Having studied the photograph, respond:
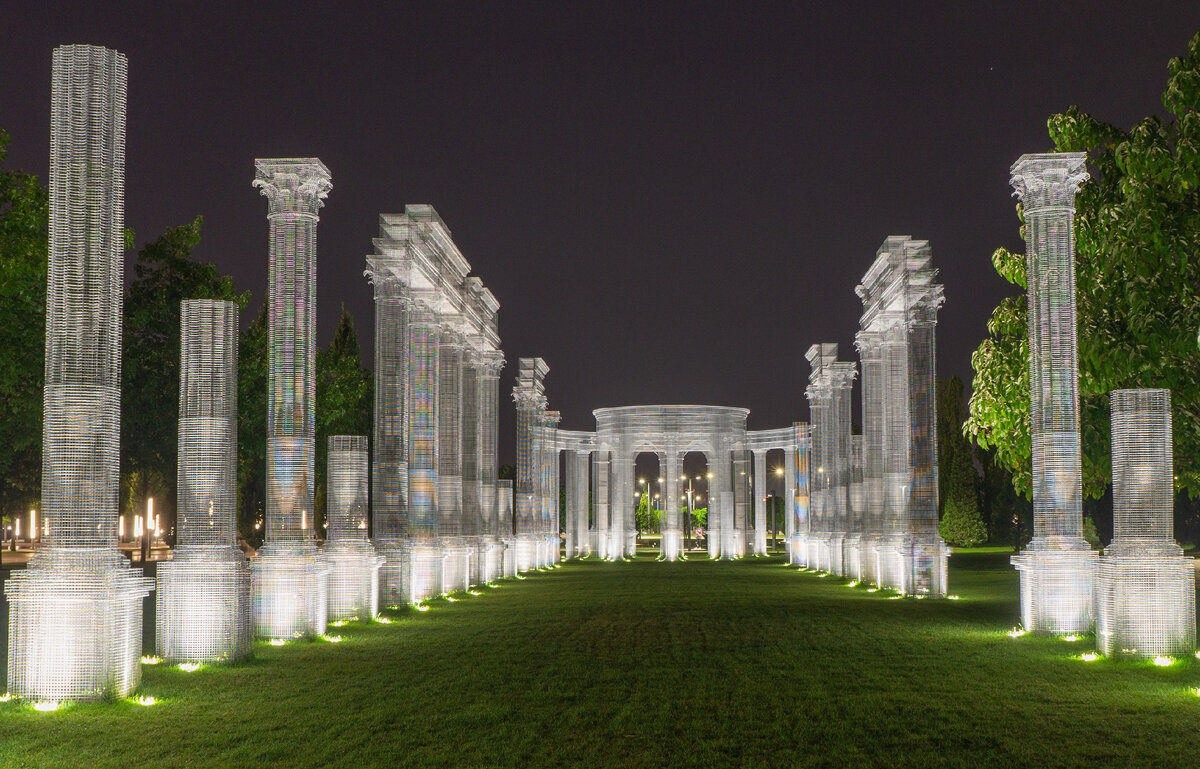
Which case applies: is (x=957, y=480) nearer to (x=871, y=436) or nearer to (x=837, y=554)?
(x=837, y=554)

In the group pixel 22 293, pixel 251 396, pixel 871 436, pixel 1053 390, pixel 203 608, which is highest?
pixel 22 293

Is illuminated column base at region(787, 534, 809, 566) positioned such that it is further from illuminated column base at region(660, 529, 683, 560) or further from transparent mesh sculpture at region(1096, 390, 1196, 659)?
transparent mesh sculpture at region(1096, 390, 1196, 659)

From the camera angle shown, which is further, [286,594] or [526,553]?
[526,553]

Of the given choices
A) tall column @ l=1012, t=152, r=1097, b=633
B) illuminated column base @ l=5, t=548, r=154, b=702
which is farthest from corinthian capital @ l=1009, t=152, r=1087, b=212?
illuminated column base @ l=5, t=548, r=154, b=702

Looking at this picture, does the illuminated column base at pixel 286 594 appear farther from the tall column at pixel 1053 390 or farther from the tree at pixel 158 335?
the tree at pixel 158 335

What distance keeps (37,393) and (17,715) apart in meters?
24.0

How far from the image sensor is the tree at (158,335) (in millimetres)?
39500

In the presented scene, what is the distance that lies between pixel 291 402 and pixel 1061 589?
12.3m

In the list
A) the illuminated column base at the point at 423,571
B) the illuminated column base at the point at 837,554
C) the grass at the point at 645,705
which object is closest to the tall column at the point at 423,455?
the illuminated column base at the point at 423,571

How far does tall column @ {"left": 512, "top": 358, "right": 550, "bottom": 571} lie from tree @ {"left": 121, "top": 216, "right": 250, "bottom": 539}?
42.0 feet

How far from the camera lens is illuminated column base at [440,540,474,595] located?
30.7 m

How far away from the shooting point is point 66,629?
13.0 meters

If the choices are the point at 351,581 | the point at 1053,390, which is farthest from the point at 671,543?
the point at 1053,390

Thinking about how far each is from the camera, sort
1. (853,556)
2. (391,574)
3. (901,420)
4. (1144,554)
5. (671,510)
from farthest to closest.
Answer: (671,510) → (853,556) → (901,420) → (391,574) → (1144,554)
